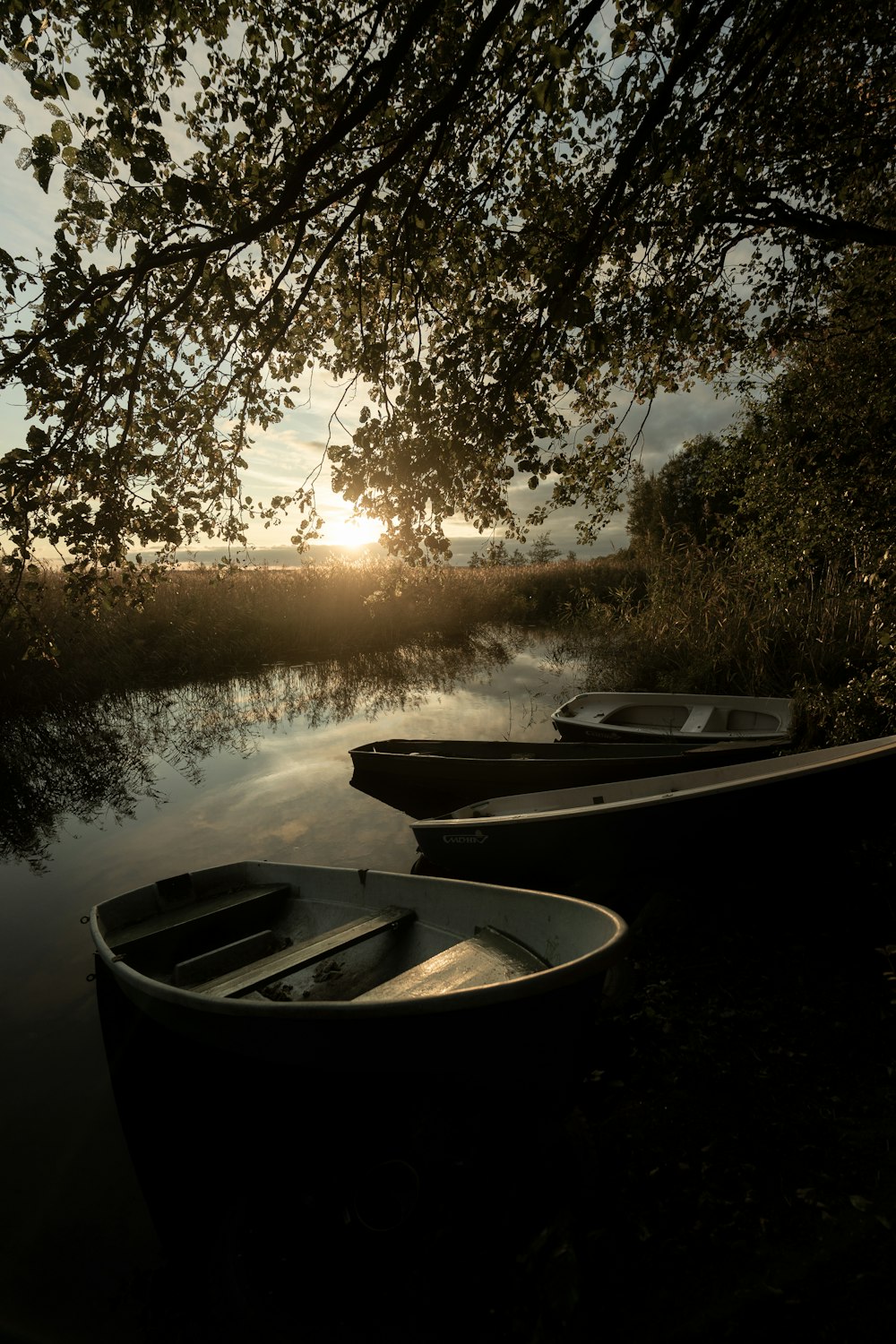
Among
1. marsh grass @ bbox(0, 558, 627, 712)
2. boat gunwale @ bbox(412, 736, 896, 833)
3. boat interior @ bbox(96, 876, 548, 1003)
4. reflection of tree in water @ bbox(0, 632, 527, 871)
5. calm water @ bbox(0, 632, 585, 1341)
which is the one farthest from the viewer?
marsh grass @ bbox(0, 558, 627, 712)

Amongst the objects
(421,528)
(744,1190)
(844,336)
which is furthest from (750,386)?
(744,1190)

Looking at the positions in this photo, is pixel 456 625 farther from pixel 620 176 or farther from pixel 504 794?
pixel 620 176

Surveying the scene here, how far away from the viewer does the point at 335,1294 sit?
2.40 metres

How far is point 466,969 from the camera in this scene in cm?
336

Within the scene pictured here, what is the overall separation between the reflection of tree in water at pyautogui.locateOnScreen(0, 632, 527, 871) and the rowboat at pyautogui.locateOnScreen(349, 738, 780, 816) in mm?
3359

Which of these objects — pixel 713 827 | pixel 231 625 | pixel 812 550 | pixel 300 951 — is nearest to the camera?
pixel 300 951

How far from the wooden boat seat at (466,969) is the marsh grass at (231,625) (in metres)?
3.78

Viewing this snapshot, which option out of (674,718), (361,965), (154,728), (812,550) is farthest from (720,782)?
(154,728)

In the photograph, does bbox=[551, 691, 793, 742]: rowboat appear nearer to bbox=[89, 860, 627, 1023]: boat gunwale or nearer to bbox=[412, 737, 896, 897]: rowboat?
bbox=[412, 737, 896, 897]: rowboat

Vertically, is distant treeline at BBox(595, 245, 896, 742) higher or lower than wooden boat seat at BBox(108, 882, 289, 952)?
higher

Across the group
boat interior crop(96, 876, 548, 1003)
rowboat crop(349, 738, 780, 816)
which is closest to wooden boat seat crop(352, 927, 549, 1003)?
boat interior crop(96, 876, 548, 1003)

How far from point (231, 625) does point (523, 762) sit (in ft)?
40.5

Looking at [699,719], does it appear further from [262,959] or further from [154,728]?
[154,728]

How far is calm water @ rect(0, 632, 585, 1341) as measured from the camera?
280 centimetres
